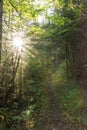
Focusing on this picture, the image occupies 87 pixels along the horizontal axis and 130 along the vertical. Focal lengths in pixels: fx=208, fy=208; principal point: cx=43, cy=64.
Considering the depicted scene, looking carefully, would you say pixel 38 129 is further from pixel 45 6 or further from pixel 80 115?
pixel 45 6

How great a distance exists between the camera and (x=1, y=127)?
303 inches

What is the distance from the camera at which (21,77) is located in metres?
11.9

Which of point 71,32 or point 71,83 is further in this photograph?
point 71,83

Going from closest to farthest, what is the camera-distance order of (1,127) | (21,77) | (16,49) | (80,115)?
(1,127) → (80,115) → (16,49) → (21,77)

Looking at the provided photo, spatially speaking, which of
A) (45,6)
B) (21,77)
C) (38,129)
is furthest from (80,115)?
(45,6)

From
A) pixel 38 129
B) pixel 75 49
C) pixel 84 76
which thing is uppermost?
pixel 75 49

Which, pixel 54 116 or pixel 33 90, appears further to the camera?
pixel 33 90

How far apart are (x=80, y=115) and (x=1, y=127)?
3440 mm

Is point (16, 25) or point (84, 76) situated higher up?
point (16, 25)

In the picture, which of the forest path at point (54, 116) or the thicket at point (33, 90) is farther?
the thicket at point (33, 90)

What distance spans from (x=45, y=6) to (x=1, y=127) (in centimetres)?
551

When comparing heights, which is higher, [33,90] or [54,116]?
[33,90]

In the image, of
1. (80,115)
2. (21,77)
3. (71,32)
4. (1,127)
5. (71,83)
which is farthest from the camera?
(71,83)

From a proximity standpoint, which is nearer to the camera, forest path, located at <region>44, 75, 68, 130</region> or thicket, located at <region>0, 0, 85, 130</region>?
forest path, located at <region>44, 75, 68, 130</region>
